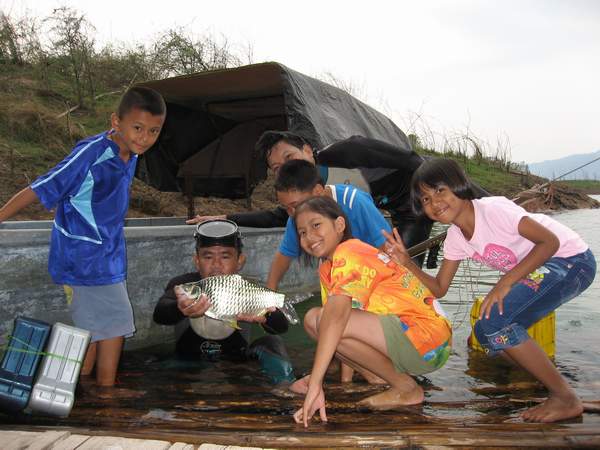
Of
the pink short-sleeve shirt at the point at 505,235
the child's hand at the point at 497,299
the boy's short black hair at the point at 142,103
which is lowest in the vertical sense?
the child's hand at the point at 497,299

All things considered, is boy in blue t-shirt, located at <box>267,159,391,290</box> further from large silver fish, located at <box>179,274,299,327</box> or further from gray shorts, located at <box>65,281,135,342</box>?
gray shorts, located at <box>65,281,135,342</box>

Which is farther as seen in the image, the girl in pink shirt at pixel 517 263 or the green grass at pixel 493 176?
the green grass at pixel 493 176

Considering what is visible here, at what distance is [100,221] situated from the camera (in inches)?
139

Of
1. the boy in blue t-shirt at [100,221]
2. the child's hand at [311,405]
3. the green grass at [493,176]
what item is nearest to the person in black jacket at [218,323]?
the boy in blue t-shirt at [100,221]

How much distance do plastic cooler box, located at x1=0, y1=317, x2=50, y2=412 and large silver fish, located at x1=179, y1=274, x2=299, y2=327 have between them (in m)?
0.85

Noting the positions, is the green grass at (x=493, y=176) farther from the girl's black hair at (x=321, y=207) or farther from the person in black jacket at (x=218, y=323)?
the girl's black hair at (x=321, y=207)

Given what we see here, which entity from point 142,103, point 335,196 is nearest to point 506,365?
point 335,196

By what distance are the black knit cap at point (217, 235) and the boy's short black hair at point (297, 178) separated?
2.02ft

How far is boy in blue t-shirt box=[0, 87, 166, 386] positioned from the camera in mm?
3406

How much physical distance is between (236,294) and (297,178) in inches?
35.3

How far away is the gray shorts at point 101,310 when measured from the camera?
3.45m

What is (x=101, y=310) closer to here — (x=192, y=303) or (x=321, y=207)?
(x=192, y=303)

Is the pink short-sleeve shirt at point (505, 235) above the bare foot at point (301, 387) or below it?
above

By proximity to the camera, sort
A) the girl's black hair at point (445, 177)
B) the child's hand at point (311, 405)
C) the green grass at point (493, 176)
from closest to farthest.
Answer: the child's hand at point (311, 405)
the girl's black hair at point (445, 177)
the green grass at point (493, 176)
